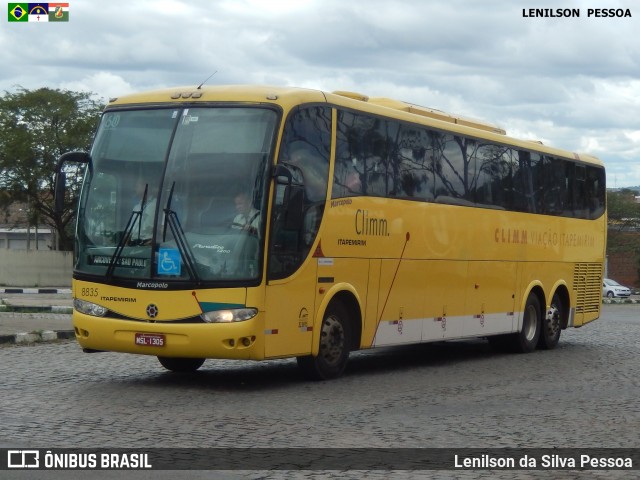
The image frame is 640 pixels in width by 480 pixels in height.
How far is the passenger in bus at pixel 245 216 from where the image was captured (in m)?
14.1

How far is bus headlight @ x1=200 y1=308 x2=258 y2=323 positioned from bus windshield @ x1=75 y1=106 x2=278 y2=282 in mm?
365

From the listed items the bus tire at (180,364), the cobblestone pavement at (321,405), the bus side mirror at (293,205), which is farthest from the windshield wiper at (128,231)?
the bus tire at (180,364)

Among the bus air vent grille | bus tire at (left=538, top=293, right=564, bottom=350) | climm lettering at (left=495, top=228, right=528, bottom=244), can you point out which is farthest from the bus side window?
the bus air vent grille

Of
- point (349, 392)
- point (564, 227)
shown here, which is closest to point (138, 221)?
point (349, 392)

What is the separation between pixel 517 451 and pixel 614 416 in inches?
107

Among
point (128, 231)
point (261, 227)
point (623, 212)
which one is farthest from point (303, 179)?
point (623, 212)

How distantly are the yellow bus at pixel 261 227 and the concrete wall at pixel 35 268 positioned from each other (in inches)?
1862

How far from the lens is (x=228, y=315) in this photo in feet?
46.0

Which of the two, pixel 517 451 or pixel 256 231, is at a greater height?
pixel 256 231

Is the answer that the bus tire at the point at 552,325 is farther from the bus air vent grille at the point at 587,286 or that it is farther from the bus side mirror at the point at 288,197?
the bus side mirror at the point at 288,197

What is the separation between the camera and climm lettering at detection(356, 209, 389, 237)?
A: 16.3 meters

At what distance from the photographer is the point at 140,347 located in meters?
14.3

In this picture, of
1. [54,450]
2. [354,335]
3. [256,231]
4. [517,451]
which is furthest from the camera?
[354,335]

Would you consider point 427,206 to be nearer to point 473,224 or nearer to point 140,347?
point 473,224
